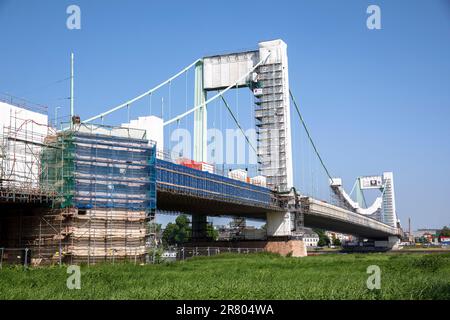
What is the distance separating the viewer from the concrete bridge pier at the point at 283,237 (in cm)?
7788

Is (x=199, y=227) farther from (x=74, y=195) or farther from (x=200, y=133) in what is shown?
(x=74, y=195)

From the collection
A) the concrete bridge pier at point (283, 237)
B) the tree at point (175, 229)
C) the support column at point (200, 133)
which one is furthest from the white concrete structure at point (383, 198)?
the support column at point (200, 133)

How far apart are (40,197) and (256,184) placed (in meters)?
41.9

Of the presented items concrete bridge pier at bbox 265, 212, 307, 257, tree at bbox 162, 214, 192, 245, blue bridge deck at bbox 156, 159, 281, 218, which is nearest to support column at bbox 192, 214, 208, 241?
blue bridge deck at bbox 156, 159, 281, 218

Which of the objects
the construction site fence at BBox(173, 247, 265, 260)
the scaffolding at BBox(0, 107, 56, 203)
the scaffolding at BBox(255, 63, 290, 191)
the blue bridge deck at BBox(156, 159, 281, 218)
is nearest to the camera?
the scaffolding at BBox(0, 107, 56, 203)

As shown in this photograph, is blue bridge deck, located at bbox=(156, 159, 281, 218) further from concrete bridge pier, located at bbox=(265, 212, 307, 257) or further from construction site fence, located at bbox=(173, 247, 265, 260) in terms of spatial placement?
construction site fence, located at bbox=(173, 247, 265, 260)

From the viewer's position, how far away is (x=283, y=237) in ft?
261

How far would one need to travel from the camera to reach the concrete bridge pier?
77.9 metres

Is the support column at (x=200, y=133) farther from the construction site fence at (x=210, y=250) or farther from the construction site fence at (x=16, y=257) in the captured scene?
the construction site fence at (x=16, y=257)

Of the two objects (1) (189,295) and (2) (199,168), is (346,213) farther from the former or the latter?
(1) (189,295)

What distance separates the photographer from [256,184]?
7538cm

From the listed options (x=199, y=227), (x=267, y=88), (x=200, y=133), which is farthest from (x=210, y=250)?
(x=267, y=88)
